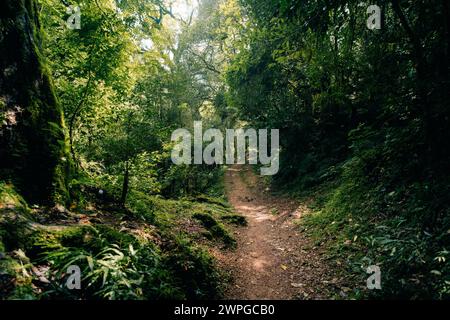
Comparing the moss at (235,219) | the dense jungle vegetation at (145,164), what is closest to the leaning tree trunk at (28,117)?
the dense jungle vegetation at (145,164)

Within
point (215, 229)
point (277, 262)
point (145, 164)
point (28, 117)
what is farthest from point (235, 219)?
point (28, 117)

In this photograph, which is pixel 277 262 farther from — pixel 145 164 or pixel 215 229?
pixel 145 164

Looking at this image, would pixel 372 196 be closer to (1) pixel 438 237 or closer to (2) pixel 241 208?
(1) pixel 438 237

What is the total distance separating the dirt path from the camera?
524cm

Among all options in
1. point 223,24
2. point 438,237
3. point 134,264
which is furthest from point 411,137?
point 223,24

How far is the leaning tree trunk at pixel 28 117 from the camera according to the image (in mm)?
4473

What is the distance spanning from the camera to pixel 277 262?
21.8ft

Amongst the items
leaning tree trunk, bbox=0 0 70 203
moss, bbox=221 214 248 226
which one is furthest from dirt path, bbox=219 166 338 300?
leaning tree trunk, bbox=0 0 70 203

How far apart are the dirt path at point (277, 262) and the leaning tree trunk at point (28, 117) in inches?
158

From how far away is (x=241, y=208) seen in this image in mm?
13602

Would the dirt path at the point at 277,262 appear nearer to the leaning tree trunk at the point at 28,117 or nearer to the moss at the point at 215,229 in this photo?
the moss at the point at 215,229

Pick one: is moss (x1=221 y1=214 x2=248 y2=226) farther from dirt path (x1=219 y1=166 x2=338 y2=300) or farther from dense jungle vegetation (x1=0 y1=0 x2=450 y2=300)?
dirt path (x1=219 y1=166 x2=338 y2=300)

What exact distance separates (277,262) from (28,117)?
19.9 feet

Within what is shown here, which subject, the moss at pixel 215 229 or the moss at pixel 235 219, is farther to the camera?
the moss at pixel 235 219
